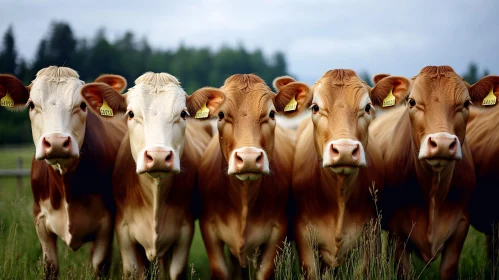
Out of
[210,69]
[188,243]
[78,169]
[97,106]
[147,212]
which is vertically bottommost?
[210,69]

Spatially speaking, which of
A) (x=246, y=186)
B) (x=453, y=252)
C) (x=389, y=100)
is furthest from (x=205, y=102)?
(x=453, y=252)

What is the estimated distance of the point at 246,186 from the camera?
6.29 metres

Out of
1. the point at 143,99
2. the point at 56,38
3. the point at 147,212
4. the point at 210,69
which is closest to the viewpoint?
the point at 143,99

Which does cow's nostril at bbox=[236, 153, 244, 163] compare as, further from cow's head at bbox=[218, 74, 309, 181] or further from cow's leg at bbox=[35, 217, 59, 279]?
cow's leg at bbox=[35, 217, 59, 279]

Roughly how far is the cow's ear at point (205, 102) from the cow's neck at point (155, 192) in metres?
0.82

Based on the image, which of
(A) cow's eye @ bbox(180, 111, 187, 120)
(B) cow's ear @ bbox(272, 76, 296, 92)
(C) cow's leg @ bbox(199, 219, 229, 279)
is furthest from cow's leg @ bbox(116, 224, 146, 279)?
(B) cow's ear @ bbox(272, 76, 296, 92)

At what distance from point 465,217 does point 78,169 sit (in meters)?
4.86

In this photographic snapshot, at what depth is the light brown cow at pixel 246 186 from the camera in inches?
247

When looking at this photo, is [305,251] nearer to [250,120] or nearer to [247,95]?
[250,120]

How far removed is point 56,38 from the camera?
195 feet

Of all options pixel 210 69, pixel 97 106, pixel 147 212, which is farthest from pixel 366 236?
pixel 210 69

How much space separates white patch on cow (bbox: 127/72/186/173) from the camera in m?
5.89

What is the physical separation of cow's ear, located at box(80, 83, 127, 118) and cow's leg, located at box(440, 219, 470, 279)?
14.3 feet

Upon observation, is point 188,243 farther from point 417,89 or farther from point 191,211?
point 417,89
